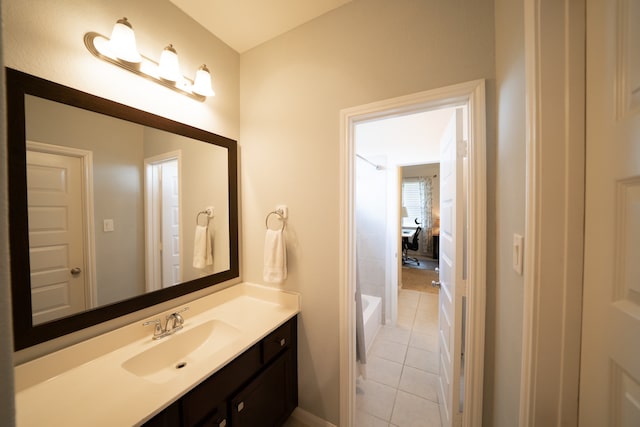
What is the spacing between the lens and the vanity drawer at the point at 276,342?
47.8 inches

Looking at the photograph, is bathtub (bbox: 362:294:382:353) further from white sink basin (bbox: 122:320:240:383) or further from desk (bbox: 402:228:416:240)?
desk (bbox: 402:228:416:240)

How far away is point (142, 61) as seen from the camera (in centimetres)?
111

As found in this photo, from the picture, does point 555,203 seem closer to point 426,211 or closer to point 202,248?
point 202,248

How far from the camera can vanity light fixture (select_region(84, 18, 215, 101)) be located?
99 centimetres

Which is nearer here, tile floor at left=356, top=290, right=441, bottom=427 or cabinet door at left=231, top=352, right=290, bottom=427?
cabinet door at left=231, top=352, right=290, bottom=427

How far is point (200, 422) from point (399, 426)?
131 cm

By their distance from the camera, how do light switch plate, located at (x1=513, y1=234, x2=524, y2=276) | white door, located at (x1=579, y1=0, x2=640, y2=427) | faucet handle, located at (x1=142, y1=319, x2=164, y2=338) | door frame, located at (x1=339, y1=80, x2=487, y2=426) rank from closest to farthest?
white door, located at (x1=579, y1=0, x2=640, y2=427) < light switch plate, located at (x1=513, y1=234, x2=524, y2=276) < door frame, located at (x1=339, y1=80, x2=487, y2=426) < faucet handle, located at (x1=142, y1=319, x2=164, y2=338)

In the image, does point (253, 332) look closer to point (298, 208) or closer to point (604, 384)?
point (298, 208)

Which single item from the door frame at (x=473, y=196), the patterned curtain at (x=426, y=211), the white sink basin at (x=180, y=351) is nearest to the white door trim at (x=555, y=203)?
the door frame at (x=473, y=196)

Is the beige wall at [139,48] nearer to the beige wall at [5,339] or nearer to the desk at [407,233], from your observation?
the beige wall at [5,339]

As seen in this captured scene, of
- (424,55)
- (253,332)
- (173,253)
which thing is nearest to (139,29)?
(173,253)

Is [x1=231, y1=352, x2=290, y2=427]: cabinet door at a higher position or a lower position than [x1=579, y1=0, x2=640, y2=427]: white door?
lower

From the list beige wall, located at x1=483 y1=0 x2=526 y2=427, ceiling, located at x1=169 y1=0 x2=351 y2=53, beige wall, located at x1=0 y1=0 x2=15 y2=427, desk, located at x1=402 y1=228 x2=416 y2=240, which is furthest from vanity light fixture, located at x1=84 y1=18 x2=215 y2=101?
desk, located at x1=402 y1=228 x2=416 y2=240

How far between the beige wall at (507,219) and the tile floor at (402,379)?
743mm
